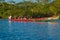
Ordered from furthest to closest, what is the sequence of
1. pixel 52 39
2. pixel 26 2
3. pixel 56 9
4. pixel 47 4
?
pixel 26 2 < pixel 47 4 < pixel 56 9 < pixel 52 39

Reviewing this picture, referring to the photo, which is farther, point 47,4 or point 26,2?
point 26,2

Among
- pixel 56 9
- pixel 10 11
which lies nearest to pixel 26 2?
pixel 10 11

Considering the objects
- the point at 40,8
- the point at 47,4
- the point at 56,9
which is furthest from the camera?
the point at 47,4

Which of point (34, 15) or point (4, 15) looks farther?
point (4, 15)

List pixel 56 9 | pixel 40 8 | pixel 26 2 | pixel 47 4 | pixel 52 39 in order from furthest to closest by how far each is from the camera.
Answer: pixel 26 2 → pixel 47 4 → pixel 40 8 → pixel 56 9 → pixel 52 39

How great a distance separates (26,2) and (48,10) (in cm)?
1647

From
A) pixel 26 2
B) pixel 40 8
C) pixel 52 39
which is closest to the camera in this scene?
pixel 52 39

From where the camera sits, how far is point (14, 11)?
1965 inches

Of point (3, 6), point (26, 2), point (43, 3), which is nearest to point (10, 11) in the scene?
point (3, 6)

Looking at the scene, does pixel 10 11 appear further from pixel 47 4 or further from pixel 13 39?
pixel 13 39

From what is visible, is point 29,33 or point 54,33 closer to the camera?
point 54,33

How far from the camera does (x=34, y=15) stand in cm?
4688

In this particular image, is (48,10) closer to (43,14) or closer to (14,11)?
(43,14)

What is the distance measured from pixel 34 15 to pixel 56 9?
4947mm
